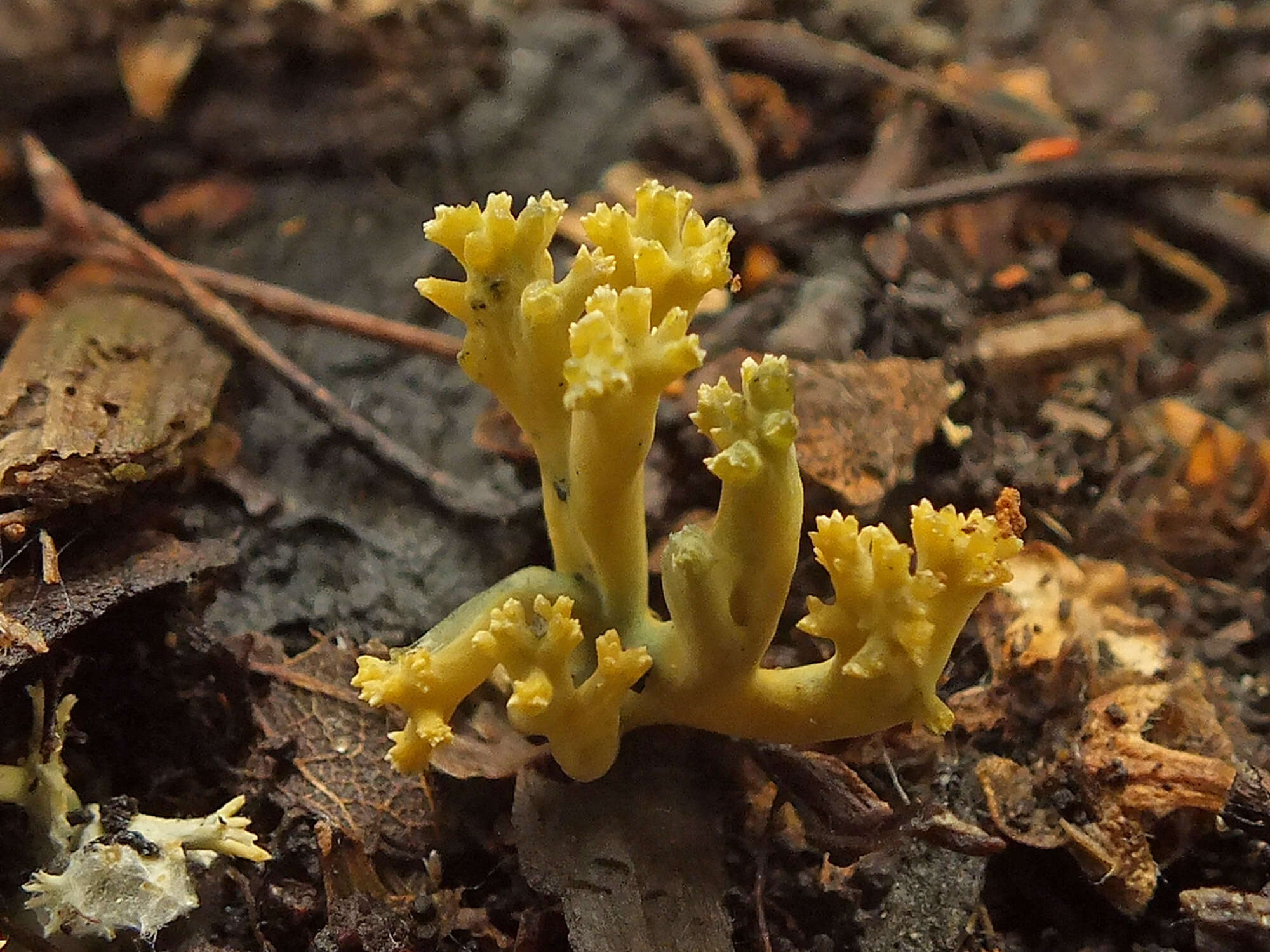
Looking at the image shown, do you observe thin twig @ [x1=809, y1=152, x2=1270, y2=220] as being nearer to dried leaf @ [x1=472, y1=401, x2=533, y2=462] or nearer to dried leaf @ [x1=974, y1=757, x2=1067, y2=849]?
dried leaf @ [x1=472, y1=401, x2=533, y2=462]

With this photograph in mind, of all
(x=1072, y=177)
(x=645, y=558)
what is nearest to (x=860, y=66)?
(x=1072, y=177)

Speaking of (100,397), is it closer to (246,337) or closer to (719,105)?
(246,337)

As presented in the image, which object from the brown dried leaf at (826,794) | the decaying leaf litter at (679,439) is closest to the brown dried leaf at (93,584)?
the decaying leaf litter at (679,439)

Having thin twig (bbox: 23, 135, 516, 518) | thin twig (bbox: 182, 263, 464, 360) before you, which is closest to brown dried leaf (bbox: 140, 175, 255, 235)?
thin twig (bbox: 23, 135, 516, 518)

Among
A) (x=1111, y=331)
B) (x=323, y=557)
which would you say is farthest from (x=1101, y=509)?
(x=323, y=557)

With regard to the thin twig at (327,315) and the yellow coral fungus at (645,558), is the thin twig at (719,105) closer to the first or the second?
the thin twig at (327,315)
